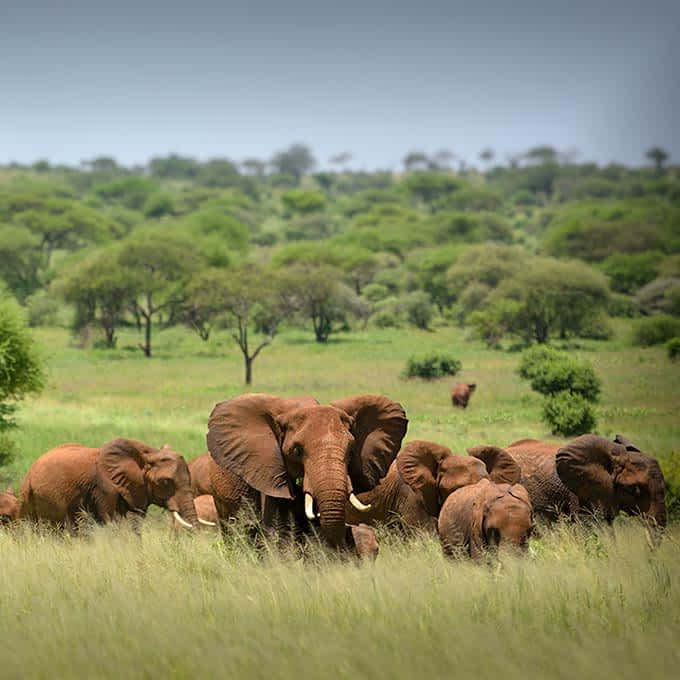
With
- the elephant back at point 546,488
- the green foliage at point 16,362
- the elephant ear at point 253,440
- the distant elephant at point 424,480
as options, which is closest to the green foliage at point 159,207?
the green foliage at point 16,362

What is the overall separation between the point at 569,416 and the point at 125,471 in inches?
558

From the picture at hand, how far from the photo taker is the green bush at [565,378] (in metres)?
28.9

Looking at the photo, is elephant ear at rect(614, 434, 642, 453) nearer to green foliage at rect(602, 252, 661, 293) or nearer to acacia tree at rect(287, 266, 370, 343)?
acacia tree at rect(287, 266, 370, 343)

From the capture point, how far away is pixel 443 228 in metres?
87.5

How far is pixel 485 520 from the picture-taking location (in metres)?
9.28

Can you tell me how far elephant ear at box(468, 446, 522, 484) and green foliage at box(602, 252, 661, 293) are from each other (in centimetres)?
5317

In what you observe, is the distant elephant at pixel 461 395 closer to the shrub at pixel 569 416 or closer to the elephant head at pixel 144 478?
the shrub at pixel 569 416

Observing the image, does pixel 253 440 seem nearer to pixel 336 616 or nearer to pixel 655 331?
pixel 336 616

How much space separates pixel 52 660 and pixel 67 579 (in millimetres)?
2286

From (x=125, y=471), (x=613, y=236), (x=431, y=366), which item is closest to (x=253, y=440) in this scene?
(x=125, y=471)

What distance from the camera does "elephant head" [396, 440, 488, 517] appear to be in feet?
37.4

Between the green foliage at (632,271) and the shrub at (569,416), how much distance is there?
1532 inches

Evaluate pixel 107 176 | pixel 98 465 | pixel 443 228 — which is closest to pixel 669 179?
pixel 443 228

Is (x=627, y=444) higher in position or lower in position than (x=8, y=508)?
higher
